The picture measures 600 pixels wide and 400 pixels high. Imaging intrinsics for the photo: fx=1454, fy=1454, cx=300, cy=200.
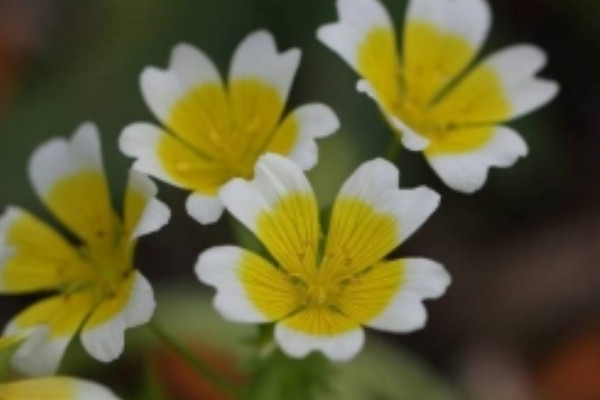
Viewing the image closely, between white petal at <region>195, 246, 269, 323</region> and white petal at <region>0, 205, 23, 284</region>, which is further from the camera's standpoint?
white petal at <region>0, 205, 23, 284</region>

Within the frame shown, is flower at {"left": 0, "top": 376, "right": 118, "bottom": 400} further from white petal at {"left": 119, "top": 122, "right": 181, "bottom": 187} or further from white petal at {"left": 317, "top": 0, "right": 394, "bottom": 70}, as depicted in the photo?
white petal at {"left": 317, "top": 0, "right": 394, "bottom": 70}

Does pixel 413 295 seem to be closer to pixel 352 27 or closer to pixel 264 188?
pixel 264 188

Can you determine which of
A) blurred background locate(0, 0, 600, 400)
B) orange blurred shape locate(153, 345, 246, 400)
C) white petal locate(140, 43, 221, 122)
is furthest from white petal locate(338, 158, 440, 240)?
orange blurred shape locate(153, 345, 246, 400)

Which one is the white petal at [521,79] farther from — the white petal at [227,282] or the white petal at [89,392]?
the white petal at [89,392]

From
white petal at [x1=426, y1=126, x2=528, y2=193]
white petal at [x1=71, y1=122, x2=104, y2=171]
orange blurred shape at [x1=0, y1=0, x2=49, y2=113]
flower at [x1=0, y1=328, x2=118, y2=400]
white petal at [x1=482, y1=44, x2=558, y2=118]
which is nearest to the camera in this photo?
flower at [x1=0, y1=328, x2=118, y2=400]

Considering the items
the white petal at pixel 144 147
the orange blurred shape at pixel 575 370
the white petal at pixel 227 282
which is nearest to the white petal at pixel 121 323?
the white petal at pixel 227 282

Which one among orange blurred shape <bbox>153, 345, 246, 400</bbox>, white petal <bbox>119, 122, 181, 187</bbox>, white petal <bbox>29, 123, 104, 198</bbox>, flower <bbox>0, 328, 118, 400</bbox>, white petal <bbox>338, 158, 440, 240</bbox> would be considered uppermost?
white petal <bbox>338, 158, 440, 240</bbox>

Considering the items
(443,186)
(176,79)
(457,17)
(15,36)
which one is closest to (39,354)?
(176,79)
